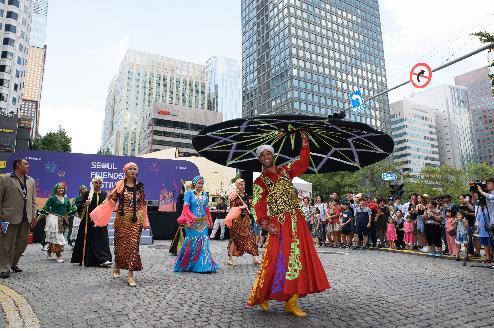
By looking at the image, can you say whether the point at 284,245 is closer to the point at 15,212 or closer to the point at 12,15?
the point at 15,212

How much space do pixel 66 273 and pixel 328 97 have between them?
100 metres

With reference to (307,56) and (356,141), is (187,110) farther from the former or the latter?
(356,141)

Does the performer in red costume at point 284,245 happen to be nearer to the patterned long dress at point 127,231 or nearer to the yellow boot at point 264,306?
the yellow boot at point 264,306

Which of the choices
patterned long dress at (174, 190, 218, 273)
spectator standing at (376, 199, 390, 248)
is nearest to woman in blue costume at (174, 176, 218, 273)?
patterned long dress at (174, 190, 218, 273)

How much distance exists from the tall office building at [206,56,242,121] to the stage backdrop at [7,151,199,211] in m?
152

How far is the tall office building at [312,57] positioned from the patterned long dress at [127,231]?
87.9m

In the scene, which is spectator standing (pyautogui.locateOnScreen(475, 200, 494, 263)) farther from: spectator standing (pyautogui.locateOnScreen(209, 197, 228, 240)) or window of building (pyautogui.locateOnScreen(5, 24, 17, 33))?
window of building (pyautogui.locateOnScreen(5, 24, 17, 33))

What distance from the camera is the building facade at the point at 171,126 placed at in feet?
323

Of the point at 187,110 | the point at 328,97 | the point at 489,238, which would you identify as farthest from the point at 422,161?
the point at 489,238

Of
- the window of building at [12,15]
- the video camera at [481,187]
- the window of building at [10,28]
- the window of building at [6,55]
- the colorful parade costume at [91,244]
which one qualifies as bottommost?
the colorful parade costume at [91,244]

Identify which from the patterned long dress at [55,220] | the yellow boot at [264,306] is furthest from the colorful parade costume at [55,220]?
the yellow boot at [264,306]

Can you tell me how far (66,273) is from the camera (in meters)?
7.14

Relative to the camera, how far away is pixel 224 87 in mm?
172625

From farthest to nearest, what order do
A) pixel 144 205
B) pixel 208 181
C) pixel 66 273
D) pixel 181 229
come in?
pixel 208 181
pixel 181 229
pixel 66 273
pixel 144 205
